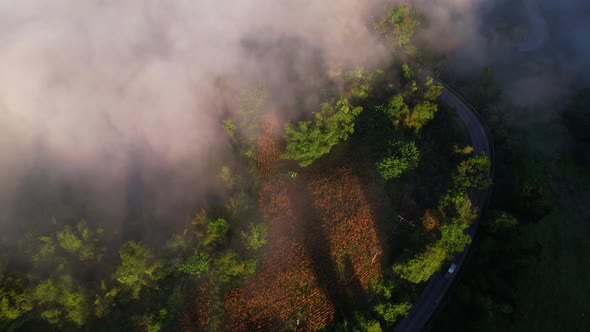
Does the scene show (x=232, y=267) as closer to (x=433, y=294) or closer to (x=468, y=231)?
(x=433, y=294)

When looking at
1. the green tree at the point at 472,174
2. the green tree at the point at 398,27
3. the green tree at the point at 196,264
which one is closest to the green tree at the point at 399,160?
the green tree at the point at 472,174

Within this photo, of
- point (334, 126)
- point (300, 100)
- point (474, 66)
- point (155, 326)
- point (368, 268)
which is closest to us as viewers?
point (155, 326)

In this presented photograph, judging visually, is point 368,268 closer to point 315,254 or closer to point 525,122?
point 315,254

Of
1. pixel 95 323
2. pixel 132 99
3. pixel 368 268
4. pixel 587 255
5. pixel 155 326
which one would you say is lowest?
pixel 587 255

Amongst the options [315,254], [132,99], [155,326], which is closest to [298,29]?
[132,99]

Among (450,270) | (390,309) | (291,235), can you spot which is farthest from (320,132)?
(450,270)

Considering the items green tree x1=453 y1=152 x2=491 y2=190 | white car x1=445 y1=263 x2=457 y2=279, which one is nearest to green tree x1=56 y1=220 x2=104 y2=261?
white car x1=445 y1=263 x2=457 y2=279

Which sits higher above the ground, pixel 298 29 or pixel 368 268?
pixel 298 29
